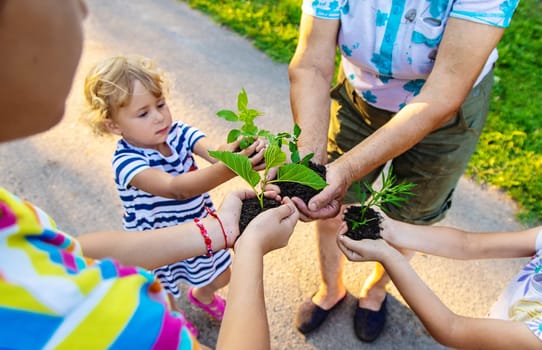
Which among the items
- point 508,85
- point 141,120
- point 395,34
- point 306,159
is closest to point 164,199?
point 141,120

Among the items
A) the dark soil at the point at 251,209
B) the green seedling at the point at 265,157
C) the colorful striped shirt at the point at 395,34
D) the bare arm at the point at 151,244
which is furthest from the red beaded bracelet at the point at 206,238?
the colorful striped shirt at the point at 395,34

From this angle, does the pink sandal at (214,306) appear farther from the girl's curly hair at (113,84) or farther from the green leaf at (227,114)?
the green leaf at (227,114)

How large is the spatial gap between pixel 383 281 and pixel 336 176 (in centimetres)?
104

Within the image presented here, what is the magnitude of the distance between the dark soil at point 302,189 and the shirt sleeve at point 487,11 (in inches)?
32.2

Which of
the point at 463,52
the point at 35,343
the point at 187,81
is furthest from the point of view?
the point at 187,81

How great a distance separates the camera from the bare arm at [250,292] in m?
1.20

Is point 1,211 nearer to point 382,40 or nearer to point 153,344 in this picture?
point 153,344

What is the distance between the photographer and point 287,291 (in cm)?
301

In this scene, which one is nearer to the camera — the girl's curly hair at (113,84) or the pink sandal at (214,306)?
the girl's curly hair at (113,84)

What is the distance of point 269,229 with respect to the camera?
164 centimetres

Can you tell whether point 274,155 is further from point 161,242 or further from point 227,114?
point 161,242

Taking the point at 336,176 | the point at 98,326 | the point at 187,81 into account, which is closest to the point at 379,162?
the point at 336,176

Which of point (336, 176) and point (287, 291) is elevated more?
point (336, 176)

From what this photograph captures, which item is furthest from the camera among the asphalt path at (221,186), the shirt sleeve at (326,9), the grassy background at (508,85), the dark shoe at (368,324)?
the grassy background at (508,85)
